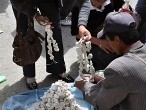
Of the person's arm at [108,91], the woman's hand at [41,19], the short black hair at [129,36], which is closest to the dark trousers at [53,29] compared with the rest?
the woman's hand at [41,19]

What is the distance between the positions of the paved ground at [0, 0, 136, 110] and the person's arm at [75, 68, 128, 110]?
113cm

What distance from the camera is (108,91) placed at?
217 cm

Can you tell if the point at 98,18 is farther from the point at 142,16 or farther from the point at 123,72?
the point at 123,72

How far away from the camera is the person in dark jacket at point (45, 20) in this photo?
2.81 m

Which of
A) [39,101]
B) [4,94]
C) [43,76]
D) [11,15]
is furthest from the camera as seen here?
[11,15]

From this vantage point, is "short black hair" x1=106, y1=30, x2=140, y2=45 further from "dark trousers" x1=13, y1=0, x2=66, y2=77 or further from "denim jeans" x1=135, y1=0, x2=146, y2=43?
"denim jeans" x1=135, y1=0, x2=146, y2=43

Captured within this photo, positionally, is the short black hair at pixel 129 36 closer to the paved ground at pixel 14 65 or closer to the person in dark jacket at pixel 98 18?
the person in dark jacket at pixel 98 18

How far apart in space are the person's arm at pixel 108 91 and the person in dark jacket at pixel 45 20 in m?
0.82

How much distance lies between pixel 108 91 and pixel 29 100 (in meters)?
0.96

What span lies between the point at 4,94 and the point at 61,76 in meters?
0.61

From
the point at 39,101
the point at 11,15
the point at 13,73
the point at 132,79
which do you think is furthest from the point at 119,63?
the point at 11,15

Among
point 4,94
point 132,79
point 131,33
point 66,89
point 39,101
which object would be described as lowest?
point 4,94

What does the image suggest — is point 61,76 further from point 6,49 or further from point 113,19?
point 113,19

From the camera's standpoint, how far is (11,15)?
4852 millimetres
